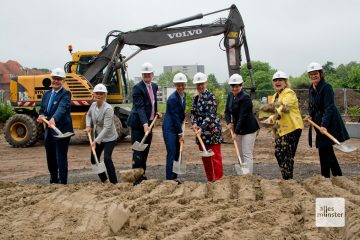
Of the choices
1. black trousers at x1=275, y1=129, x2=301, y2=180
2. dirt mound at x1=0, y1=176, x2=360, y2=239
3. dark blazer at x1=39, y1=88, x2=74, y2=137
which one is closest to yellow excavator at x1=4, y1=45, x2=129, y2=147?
dark blazer at x1=39, y1=88, x2=74, y2=137

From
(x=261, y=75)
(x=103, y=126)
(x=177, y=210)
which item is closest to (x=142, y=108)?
(x=103, y=126)

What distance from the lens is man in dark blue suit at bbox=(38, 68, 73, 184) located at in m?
6.67

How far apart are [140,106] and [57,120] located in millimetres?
1204

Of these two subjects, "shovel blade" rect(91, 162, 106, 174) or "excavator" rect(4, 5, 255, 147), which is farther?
"excavator" rect(4, 5, 255, 147)

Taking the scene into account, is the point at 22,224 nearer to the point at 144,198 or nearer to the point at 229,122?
the point at 144,198

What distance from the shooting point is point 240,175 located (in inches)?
266

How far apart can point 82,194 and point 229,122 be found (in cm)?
250

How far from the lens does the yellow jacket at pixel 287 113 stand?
645cm

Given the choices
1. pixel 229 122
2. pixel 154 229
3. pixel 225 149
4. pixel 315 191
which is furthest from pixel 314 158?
pixel 154 229

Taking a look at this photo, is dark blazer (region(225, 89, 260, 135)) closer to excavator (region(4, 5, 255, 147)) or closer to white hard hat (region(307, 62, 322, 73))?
white hard hat (region(307, 62, 322, 73))

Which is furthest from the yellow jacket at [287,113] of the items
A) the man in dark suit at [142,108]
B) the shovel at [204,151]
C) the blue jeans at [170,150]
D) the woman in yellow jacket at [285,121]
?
the man in dark suit at [142,108]

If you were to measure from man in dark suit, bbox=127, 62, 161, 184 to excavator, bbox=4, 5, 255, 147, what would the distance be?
266 inches

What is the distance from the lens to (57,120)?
6656 mm

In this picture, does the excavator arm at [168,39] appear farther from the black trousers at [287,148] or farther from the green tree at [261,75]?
the green tree at [261,75]
